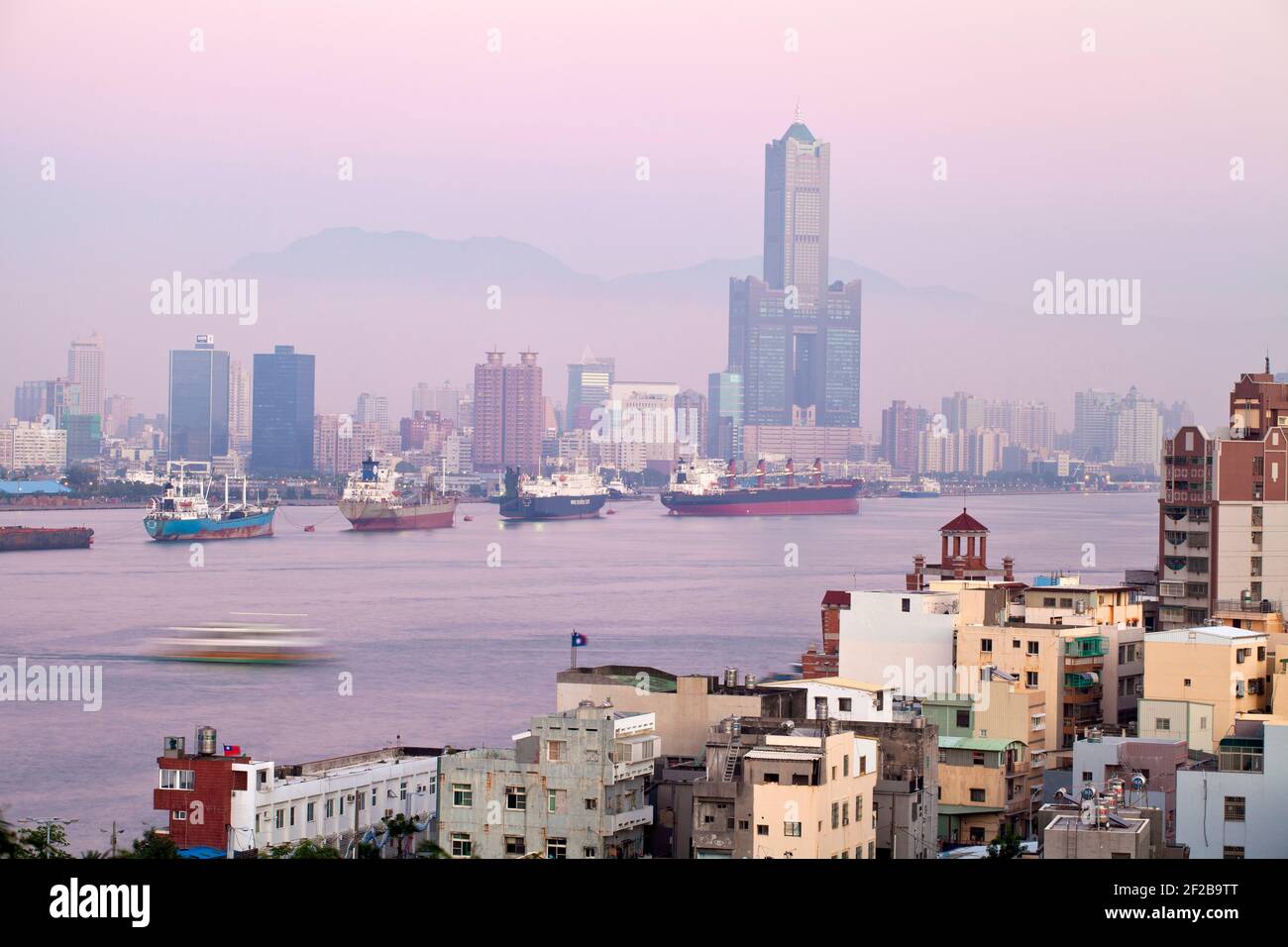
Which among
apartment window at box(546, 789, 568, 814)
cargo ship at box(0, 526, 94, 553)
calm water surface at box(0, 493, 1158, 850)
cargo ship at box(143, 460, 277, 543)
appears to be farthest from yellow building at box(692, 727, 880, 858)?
cargo ship at box(143, 460, 277, 543)

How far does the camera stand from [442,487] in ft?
135

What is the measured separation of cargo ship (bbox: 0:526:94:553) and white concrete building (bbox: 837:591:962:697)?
67.6ft

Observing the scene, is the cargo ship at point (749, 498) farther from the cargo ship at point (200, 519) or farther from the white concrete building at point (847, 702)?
the white concrete building at point (847, 702)

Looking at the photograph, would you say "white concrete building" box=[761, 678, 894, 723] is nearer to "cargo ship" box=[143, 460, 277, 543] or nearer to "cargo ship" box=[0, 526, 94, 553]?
"cargo ship" box=[0, 526, 94, 553]

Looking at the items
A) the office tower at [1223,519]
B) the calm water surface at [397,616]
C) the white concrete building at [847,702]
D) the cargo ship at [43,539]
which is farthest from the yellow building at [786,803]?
the cargo ship at [43,539]

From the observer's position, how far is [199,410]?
4041 centimetres

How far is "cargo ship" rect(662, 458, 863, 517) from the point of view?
39.0 meters

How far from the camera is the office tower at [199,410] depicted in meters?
40.1

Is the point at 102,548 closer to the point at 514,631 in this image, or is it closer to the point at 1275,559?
the point at 514,631

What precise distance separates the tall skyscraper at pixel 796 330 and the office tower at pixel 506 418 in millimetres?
8510

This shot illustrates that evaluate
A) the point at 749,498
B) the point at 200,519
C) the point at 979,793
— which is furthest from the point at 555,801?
the point at 749,498

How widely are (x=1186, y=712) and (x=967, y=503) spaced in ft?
132
